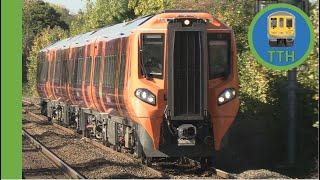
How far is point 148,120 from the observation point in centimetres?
1255

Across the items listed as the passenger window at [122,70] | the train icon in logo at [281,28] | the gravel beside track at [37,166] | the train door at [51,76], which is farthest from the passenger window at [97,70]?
the train door at [51,76]

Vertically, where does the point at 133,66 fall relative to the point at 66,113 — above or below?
above

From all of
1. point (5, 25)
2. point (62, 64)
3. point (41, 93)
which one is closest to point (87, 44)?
point (62, 64)

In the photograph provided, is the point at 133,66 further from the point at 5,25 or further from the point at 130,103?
the point at 5,25


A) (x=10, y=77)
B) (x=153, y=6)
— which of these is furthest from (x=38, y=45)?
(x=10, y=77)

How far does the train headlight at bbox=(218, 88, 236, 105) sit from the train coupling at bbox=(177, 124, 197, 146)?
2.49 feet

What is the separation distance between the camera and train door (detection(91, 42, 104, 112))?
17.0 metres

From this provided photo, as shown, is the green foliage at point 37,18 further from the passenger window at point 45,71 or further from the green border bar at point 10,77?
the green border bar at point 10,77

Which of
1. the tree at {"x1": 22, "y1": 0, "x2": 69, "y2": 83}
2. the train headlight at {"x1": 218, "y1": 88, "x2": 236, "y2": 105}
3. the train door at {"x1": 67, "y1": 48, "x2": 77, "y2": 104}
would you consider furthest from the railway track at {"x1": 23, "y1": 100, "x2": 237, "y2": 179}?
the tree at {"x1": 22, "y1": 0, "x2": 69, "y2": 83}

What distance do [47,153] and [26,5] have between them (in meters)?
69.7

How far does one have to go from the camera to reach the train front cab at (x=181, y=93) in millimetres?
12508

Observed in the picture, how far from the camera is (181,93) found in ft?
41.1

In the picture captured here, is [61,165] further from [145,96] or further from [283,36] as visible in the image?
[283,36]

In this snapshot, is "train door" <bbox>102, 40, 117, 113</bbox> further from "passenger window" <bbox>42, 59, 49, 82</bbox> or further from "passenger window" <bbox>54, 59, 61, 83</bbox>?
"passenger window" <bbox>42, 59, 49, 82</bbox>
